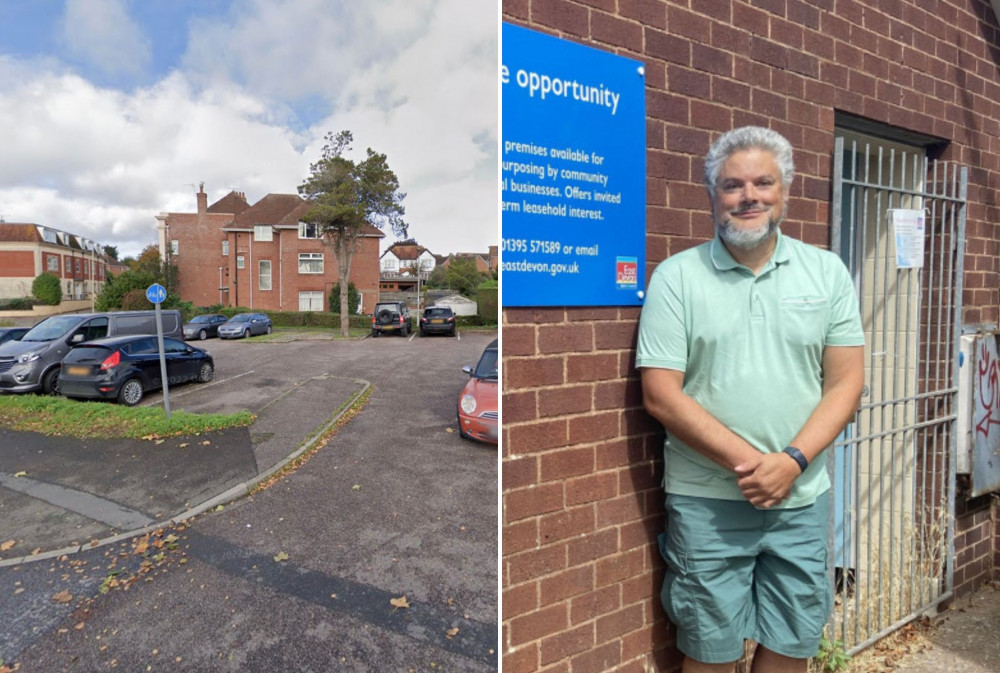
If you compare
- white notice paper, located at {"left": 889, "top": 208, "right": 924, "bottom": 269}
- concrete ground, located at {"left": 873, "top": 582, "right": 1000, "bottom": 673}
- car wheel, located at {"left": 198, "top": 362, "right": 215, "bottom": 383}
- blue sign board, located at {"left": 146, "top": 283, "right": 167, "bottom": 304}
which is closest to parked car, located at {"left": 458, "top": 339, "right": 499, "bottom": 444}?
car wheel, located at {"left": 198, "top": 362, "right": 215, "bottom": 383}

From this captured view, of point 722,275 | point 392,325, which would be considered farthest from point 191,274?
point 722,275

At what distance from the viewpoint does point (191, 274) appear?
162 centimetres

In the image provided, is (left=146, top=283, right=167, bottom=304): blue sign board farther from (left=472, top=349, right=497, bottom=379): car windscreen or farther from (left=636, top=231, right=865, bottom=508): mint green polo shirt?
(left=636, top=231, right=865, bottom=508): mint green polo shirt

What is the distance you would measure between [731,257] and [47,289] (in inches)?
68.2

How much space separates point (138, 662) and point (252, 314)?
885mm

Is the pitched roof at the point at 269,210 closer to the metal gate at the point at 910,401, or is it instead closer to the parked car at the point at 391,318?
the parked car at the point at 391,318

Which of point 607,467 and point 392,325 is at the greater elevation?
point 392,325

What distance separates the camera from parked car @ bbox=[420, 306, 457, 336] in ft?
5.73

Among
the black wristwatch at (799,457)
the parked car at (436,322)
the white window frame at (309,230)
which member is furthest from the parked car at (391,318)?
the black wristwatch at (799,457)

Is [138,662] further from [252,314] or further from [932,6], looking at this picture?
[932,6]

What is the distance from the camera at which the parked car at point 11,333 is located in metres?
1.50

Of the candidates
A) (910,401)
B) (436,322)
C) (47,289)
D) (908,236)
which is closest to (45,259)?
(47,289)

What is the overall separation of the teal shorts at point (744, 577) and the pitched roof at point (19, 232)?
1762 millimetres

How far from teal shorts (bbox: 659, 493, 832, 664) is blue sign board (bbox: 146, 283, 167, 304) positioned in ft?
4.87
